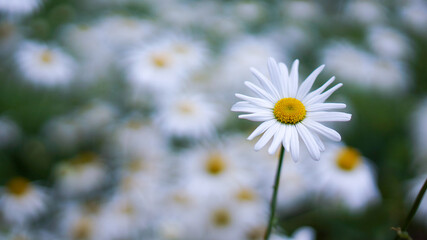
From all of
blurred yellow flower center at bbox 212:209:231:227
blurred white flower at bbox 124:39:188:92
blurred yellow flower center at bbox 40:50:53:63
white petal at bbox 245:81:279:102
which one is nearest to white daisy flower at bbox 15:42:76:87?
blurred yellow flower center at bbox 40:50:53:63

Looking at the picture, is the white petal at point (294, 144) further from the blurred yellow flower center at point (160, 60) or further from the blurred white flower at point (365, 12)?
the blurred white flower at point (365, 12)

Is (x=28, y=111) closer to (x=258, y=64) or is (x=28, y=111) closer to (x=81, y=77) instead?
(x=81, y=77)

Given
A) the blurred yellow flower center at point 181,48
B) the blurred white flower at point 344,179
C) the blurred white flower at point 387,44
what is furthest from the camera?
the blurred white flower at point 387,44

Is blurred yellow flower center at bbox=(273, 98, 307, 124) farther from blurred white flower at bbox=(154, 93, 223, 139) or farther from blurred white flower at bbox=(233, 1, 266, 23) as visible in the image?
blurred white flower at bbox=(233, 1, 266, 23)

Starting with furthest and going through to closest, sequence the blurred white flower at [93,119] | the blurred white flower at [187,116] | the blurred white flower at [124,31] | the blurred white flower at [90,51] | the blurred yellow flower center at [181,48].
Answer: the blurred white flower at [124,31]
the blurred white flower at [90,51]
the blurred yellow flower center at [181,48]
the blurred white flower at [93,119]
the blurred white flower at [187,116]

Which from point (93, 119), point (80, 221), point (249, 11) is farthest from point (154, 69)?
point (249, 11)

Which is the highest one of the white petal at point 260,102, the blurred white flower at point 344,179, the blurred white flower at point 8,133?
the blurred white flower at point 8,133

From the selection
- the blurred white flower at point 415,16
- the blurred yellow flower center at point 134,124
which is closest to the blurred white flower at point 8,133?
the blurred yellow flower center at point 134,124
